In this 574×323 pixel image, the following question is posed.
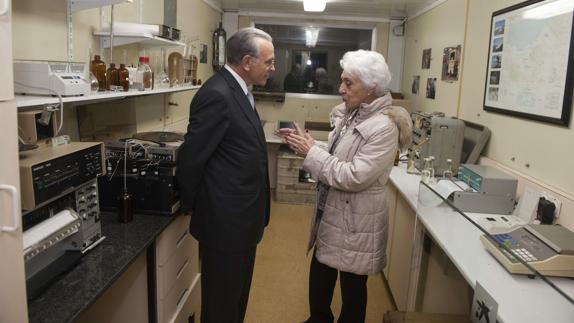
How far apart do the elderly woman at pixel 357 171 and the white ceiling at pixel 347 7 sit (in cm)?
262

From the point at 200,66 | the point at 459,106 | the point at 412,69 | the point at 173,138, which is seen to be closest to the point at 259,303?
the point at 173,138

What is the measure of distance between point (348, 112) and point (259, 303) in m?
1.46

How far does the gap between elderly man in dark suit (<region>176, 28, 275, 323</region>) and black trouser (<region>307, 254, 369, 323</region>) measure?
512 millimetres

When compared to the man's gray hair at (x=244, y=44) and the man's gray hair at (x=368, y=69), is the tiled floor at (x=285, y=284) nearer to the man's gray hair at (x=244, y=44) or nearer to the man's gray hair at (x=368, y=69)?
the man's gray hair at (x=368, y=69)

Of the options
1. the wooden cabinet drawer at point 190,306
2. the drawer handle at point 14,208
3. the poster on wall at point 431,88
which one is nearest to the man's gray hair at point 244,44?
the drawer handle at point 14,208

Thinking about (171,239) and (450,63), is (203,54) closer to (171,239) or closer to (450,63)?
(450,63)

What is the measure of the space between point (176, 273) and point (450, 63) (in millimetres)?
2732

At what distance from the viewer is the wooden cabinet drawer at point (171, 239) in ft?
6.36

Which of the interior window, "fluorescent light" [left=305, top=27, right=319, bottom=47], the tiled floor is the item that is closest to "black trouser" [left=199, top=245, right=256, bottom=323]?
the tiled floor

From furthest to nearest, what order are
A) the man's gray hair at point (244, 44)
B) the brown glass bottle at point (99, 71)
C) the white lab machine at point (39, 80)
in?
1. the brown glass bottle at point (99, 71)
2. the man's gray hair at point (244, 44)
3. the white lab machine at point (39, 80)

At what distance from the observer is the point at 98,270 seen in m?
1.49

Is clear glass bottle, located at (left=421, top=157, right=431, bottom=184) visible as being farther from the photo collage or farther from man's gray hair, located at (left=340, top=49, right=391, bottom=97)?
man's gray hair, located at (left=340, top=49, right=391, bottom=97)

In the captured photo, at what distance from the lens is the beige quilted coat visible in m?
1.93

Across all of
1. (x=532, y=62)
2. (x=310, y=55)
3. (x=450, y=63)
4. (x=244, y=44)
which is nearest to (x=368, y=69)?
(x=244, y=44)
